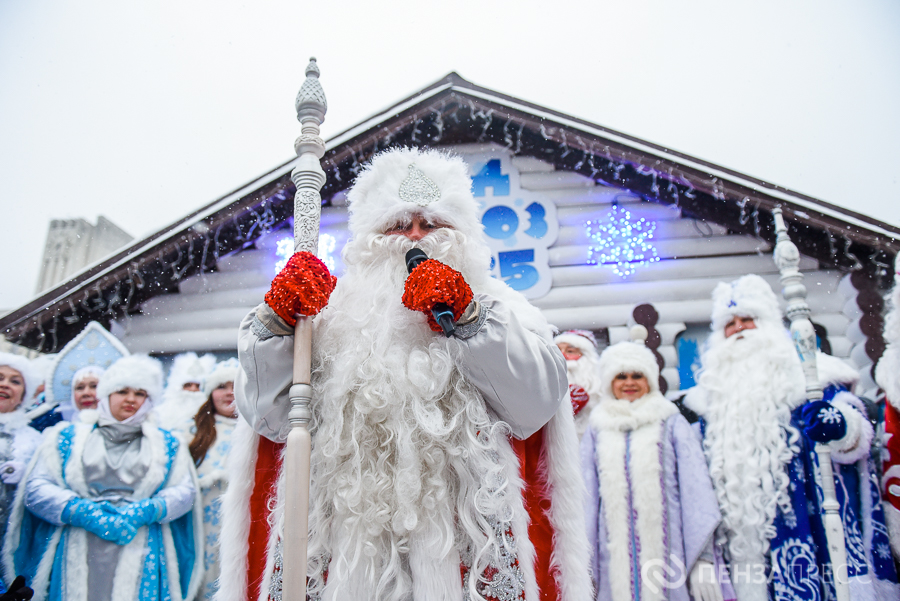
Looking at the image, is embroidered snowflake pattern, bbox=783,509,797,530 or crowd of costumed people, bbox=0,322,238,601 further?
crowd of costumed people, bbox=0,322,238,601

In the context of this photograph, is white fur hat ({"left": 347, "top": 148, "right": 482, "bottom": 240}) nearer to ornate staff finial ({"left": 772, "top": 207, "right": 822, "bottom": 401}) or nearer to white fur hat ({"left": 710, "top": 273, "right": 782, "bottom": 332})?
→ ornate staff finial ({"left": 772, "top": 207, "right": 822, "bottom": 401})

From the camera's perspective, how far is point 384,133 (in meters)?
4.57

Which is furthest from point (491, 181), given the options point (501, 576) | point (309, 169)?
point (501, 576)

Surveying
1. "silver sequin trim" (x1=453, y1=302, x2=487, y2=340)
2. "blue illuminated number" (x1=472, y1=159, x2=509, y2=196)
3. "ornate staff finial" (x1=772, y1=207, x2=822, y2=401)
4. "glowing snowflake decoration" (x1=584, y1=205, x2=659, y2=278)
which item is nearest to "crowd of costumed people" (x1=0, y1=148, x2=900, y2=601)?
"silver sequin trim" (x1=453, y1=302, x2=487, y2=340)

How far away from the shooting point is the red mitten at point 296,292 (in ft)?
5.16

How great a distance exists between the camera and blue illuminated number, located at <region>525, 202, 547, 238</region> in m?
4.37

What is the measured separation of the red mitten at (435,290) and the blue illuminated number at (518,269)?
2.69 meters

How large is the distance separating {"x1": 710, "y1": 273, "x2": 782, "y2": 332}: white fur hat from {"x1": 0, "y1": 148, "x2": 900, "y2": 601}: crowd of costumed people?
0.06 feet

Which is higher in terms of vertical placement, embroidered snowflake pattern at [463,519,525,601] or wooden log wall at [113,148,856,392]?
wooden log wall at [113,148,856,392]

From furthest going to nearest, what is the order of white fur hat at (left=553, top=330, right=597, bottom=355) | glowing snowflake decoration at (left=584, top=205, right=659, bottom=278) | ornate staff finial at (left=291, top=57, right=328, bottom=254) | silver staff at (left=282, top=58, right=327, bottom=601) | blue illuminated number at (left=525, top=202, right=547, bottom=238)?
1. blue illuminated number at (left=525, top=202, right=547, bottom=238)
2. glowing snowflake decoration at (left=584, top=205, right=659, bottom=278)
3. white fur hat at (left=553, top=330, right=597, bottom=355)
4. ornate staff finial at (left=291, top=57, right=328, bottom=254)
5. silver staff at (left=282, top=58, right=327, bottom=601)

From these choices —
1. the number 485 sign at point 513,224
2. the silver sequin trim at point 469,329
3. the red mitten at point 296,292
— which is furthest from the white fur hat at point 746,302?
the red mitten at point 296,292

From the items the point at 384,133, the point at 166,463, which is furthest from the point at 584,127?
the point at 166,463

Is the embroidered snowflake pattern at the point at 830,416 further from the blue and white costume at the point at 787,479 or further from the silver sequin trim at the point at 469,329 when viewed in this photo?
the silver sequin trim at the point at 469,329

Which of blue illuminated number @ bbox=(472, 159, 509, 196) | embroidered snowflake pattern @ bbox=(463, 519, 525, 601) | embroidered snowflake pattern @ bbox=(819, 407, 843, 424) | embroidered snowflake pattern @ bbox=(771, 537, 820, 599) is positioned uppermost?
blue illuminated number @ bbox=(472, 159, 509, 196)
